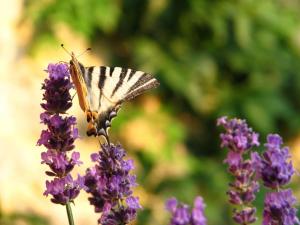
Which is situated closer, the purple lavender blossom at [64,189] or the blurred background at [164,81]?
the purple lavender blossom at [64,189]

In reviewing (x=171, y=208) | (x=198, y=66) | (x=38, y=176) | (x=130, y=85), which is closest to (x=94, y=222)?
(x=38, y=176)

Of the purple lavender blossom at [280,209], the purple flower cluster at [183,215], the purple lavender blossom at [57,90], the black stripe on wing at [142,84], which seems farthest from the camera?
the black stripe on wing at [142,84]

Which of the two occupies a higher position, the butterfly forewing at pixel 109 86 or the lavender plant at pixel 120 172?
the butterfly forewing at pixel 109 86

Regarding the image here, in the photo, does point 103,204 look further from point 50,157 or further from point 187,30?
point 187,30

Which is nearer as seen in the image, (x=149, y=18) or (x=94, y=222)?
(x=94, y=222)

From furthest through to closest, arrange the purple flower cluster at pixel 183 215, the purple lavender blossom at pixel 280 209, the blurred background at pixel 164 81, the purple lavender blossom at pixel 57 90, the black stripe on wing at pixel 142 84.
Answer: the blurred background at pixel 164 81 < the black stripe on wing at pixel 142 84 < the purple lavender blossom at pixel 57 90 < the purple lavender blossom at pixel 280 209 < the purple flower cluster at pixel 183 215

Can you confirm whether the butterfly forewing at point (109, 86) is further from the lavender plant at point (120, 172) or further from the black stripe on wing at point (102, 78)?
the lavender plant at point (120, 172)

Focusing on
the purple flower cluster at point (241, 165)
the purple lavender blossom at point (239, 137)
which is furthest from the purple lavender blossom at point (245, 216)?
the purple lavender blossom at point (239, 137)

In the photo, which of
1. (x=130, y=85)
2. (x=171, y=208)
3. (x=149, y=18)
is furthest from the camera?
(x=149, y=18)
